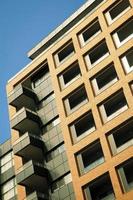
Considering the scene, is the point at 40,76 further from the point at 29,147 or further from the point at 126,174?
the point at 126,174

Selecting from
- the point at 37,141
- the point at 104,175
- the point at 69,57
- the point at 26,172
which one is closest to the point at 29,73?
the point at 69,57

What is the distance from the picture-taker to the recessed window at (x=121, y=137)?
31.1m

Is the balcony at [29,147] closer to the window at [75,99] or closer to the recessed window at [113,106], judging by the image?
the window at [75,99]

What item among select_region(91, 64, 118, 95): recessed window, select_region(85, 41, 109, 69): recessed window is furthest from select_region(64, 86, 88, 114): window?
select_region(85, 41, 109, 69): recessed window

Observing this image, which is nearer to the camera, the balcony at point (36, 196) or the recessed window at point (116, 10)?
the balcony at point (36, 196)

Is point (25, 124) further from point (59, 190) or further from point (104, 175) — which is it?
point (104, 175)

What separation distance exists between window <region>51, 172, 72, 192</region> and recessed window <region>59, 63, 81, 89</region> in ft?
28.8

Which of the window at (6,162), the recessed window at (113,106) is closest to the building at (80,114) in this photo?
the recessed window at (113,106)

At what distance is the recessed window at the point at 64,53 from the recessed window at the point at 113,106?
8.84 meters

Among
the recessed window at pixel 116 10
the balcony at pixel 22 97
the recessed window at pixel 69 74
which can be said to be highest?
the recessed window at pixel 116 10

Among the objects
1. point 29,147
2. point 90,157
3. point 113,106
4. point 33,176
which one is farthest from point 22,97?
point 90,157

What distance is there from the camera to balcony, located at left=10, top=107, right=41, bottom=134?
131ft

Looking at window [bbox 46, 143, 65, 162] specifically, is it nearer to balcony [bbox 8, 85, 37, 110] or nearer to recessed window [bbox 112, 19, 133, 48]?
balcony [bbox 8, 85, 37, 110]

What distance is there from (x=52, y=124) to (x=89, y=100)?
5616 mm
